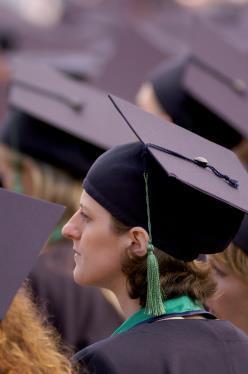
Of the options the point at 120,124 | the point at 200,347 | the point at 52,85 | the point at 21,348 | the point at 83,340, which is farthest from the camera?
the point at 52,85

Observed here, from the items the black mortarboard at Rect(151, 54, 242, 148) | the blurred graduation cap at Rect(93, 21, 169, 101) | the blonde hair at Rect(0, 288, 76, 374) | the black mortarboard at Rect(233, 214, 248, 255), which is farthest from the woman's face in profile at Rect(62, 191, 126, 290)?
the blurred graduation cap at Rect(93, 21, 169, 101)

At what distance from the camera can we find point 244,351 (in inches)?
108

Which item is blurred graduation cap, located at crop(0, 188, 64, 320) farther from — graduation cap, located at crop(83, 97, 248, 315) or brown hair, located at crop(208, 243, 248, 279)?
brown hair, located at crop(208, 243, 248, 279)

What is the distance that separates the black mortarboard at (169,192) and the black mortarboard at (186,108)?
2147mm

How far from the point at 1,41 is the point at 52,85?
11.8 meters

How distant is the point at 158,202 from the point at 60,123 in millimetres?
1976

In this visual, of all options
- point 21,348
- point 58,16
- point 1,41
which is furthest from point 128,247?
point 58,16

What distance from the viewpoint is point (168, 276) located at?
2.83 metres

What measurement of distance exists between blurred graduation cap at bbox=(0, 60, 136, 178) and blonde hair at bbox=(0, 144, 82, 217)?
4 centimetres

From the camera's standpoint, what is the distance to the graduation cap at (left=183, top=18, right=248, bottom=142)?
5.21 meters

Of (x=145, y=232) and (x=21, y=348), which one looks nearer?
(x=21, y=348)

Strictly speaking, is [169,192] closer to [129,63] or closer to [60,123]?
[60,123]

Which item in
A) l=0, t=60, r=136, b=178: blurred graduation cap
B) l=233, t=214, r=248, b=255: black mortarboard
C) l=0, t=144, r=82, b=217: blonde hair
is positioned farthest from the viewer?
l=0, t=60, r=136, b=178: blurred graduation cap

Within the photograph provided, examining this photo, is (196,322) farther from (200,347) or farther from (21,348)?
(21,348)
